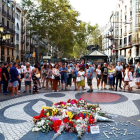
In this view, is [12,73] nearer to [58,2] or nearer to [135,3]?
[58,2]

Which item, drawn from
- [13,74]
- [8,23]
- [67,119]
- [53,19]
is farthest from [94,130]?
[8,23]

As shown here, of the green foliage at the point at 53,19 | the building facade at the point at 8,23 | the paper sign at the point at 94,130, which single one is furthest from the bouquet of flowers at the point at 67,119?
the building facade at the point at 8,23

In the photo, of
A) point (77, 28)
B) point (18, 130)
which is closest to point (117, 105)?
point (18, 130)

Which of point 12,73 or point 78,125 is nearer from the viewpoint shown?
point 78,125

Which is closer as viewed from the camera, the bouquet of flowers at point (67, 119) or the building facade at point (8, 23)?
the bouquet of flowers at point (67, 119)

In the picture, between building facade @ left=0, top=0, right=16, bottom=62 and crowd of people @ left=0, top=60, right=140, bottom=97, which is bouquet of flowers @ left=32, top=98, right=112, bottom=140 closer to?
crowd of people @ left=0, top=60, right=140, bottom=97

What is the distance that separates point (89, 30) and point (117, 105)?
57586 millimetres

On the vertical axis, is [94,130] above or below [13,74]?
below

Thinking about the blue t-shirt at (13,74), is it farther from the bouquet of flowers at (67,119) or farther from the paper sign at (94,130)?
the paper sign at (94,130)

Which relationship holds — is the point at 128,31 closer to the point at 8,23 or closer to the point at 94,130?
the point at 8,23

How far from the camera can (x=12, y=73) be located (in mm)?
9508

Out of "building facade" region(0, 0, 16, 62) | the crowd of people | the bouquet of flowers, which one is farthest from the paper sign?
"building facade" region(0, 0, 16, 62)

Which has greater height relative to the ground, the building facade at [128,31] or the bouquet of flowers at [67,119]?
the building facade at [128,31]

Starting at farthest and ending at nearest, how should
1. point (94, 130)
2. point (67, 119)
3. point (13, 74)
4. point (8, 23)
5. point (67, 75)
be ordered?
point (8, 23) < point (67, 75) < point (13, 74) < point (67, 119) < point (94, 130)
